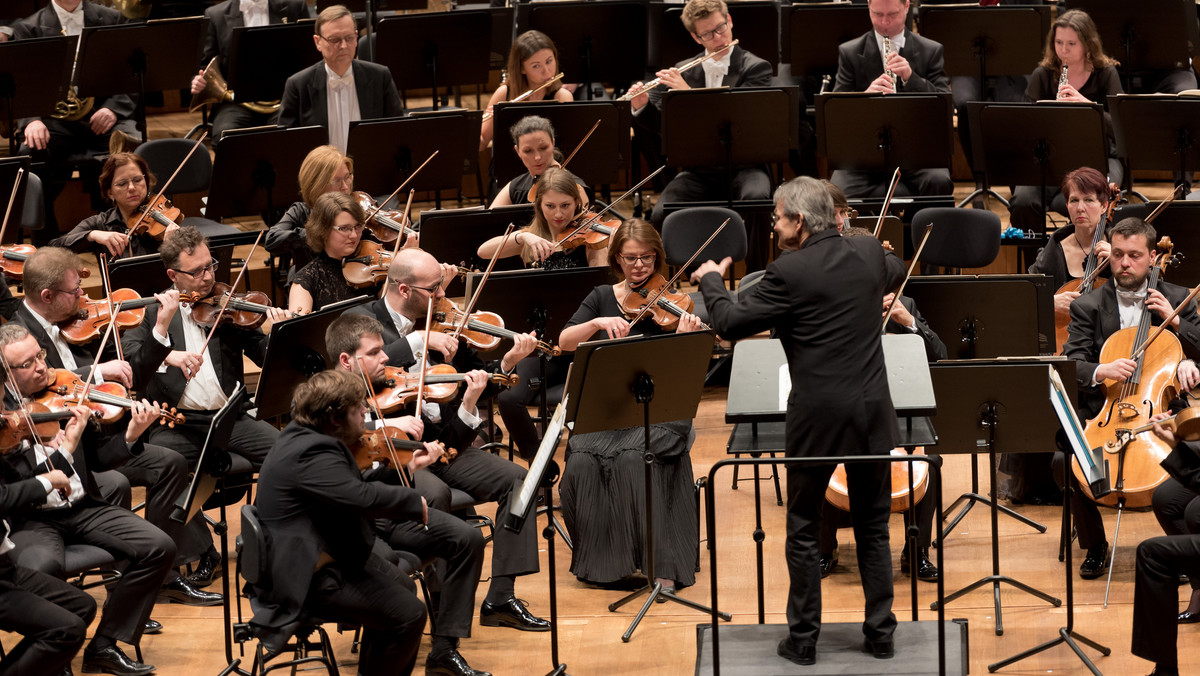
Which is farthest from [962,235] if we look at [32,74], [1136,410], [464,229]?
[32,74]

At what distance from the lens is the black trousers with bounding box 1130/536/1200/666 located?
417 centimetres

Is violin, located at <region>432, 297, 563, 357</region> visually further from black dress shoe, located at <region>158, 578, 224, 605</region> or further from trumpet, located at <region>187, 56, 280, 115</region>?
trumpet, located at <region>187, 56, 280, 115</region>

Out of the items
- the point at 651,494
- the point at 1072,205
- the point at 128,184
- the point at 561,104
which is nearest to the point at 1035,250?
the point at 1072,205

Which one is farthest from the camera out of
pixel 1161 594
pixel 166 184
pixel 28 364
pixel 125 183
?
pixel 166 184

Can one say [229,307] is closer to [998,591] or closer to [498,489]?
[498,489]

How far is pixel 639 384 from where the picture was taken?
4.54 meters

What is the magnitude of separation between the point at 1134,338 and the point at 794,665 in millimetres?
1882

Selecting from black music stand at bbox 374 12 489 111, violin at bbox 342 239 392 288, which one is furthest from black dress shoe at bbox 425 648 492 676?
black music stand at bbox 374 12 489 111

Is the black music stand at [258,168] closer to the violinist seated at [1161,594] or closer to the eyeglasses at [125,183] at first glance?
the eyeglasses at [125,183]

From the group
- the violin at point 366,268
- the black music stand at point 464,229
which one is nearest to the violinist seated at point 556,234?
the black music stand at point 464,229

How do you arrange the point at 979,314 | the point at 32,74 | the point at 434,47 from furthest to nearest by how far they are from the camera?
1. the point at 434,47
2. the point at 32,74
3. the point at 979,314

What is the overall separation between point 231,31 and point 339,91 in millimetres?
892

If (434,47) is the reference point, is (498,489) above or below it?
below

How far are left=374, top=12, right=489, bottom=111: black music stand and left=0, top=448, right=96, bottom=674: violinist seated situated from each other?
3494mm
